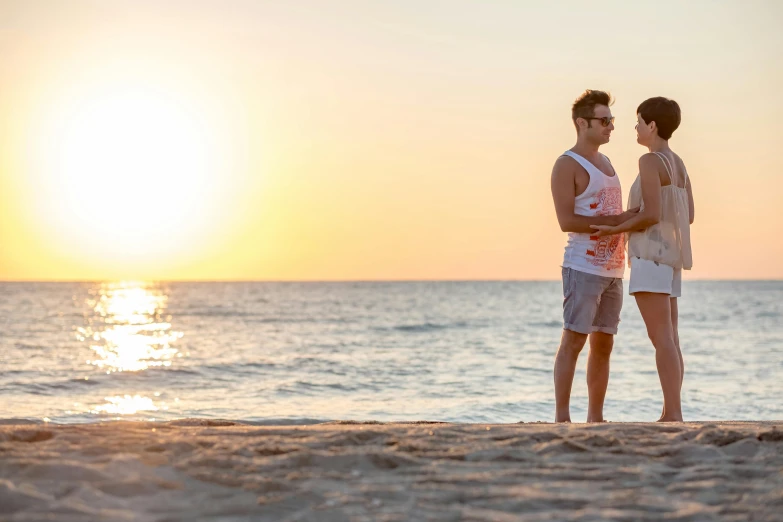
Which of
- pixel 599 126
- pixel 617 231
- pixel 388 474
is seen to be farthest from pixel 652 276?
pixel 388 474

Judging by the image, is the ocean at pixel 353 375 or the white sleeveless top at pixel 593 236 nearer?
the white sleeveless top at pixel 593 236

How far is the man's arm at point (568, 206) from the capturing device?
4969mm

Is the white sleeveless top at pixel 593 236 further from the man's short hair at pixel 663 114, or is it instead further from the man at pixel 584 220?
the man's short hair at pixel 663 114

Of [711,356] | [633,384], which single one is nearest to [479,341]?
[711,356]

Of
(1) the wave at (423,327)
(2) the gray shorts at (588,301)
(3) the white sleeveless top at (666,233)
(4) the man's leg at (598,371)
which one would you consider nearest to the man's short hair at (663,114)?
(3) the white sleeveless top at (666,233)

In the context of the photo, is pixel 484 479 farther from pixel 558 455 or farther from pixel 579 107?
pixel 579 107

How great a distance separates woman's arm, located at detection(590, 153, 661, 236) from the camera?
4.86 metres

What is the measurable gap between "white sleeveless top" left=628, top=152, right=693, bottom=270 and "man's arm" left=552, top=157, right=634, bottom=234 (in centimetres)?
15

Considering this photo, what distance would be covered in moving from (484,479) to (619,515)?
55 cm

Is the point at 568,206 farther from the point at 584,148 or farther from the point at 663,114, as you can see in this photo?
the point at 663,114

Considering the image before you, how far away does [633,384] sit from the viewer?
1258 cm

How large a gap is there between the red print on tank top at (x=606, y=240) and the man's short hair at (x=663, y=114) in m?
0.45

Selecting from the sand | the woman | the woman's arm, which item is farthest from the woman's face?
the sand

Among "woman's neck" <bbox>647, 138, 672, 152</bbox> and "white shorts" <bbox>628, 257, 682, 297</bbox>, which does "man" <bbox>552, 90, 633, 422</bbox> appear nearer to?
"white shorts" <bbox>628, 257, 682, 297</bbox>
